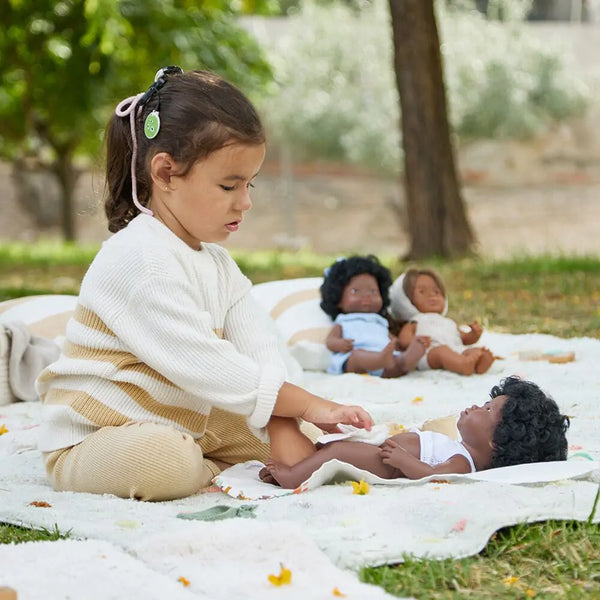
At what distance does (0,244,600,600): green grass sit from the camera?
2230 millimetres

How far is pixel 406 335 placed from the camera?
203 inches

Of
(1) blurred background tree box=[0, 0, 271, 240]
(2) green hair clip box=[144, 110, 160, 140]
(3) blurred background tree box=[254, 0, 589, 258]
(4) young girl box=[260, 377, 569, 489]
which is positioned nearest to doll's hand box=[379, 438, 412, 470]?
(4) young girl box=[260, 377, 569, 489]

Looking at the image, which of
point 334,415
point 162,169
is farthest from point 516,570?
point 162,169

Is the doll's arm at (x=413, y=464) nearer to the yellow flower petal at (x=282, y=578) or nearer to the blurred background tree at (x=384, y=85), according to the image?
the yellow flower petal at (x=282, y=578)

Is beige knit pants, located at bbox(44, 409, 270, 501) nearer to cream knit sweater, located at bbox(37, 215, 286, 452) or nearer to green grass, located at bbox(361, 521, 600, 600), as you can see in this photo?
cream knit sweater, located at bbox(37, 215, 286, 452)

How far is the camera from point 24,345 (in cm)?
474

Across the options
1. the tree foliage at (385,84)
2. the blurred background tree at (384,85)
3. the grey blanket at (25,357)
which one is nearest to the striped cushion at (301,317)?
the grey blanket at (25,357)

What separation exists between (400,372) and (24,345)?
1.77 meters

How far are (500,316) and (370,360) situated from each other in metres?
1.74

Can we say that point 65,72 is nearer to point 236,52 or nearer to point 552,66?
point 236,52

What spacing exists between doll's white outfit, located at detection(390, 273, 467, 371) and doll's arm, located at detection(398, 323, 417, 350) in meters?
0.03

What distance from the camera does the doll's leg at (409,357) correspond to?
4938 mm

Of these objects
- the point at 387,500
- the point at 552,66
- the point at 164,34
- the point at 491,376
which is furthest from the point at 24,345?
the point at 552,66

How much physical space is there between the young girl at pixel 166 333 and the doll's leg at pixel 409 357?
1794 millimetres
